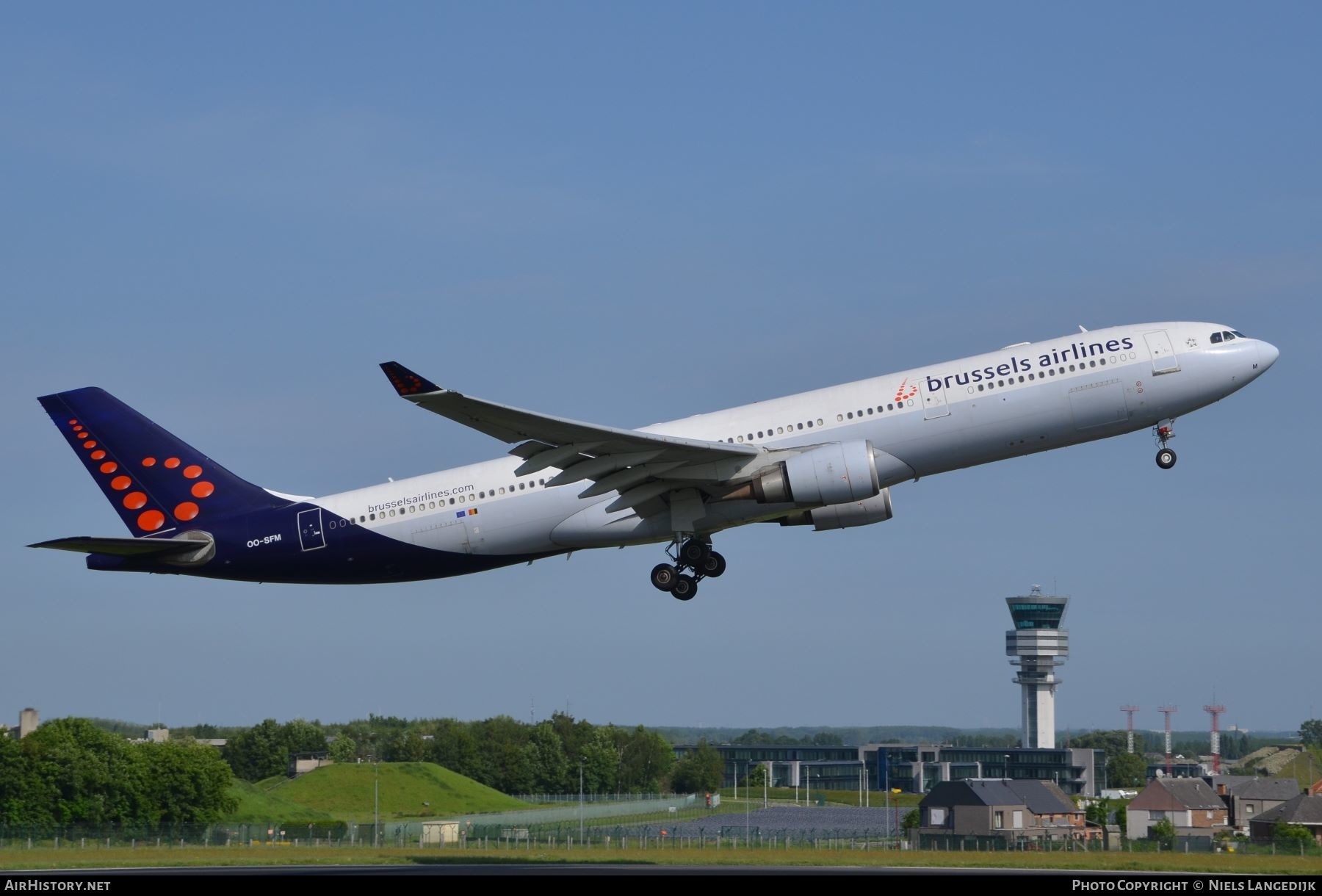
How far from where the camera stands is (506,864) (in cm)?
3653

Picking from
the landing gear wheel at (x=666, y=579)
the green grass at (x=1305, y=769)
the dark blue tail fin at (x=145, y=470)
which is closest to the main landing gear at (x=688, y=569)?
the landing gear wheel at (x=666, y=579)

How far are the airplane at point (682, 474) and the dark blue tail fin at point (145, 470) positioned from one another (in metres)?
0.06

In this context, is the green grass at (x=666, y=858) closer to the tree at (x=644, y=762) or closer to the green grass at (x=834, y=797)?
the tree at (x=644, y=762)

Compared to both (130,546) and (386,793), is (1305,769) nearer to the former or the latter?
(386,793)

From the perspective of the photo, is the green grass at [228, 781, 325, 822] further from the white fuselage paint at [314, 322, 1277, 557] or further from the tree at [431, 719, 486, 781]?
the white fuselage paint at [314, 322, 1277, 557]

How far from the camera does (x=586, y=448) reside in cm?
3638

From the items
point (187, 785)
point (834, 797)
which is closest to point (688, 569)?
point (187, 785)

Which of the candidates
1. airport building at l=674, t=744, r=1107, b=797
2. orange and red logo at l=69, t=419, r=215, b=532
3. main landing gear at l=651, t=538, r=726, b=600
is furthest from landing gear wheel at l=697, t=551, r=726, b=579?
airport building at l=674, t=744, r=1107, b=797

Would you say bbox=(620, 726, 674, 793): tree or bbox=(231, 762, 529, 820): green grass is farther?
bbox=(620, 726, 674, 793): tree

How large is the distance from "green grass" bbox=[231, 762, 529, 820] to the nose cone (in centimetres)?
3859

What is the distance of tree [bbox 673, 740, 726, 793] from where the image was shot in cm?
8300

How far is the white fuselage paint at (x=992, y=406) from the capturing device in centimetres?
3688

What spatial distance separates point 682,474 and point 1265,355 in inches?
588
